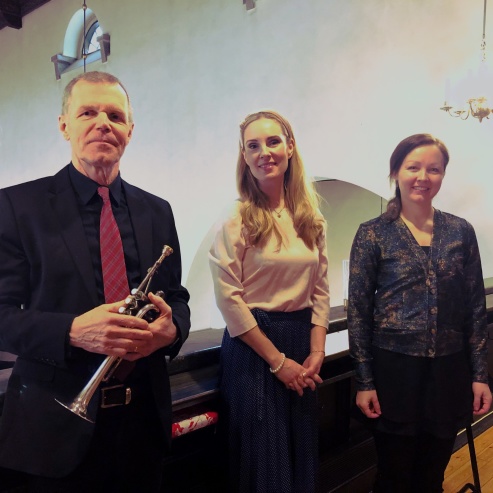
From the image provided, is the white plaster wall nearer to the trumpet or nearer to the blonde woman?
the blonde woman

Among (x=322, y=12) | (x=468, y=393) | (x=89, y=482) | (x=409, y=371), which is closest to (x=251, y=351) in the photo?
(x=409, y=371)

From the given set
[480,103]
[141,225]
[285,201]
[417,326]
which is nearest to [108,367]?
[141,225]

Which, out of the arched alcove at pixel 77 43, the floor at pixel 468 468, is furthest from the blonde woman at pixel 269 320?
the arched alcove at pixel 77 43

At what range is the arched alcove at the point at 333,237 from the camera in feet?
20.1

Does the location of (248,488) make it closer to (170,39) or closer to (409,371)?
(409,371)

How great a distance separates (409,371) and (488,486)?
4.47 ft

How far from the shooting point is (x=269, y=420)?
1600 millimetres

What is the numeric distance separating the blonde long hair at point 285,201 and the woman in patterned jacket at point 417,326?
0.71ft

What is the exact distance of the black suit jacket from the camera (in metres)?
1.07

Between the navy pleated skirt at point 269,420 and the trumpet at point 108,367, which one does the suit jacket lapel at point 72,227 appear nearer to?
the trumpet at point 108,367

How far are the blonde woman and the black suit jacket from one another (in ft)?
1.77

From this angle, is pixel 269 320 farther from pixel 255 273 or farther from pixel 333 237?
pixel 333 237

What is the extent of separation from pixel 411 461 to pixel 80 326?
1.26 meters

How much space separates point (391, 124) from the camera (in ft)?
14.3
